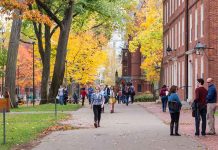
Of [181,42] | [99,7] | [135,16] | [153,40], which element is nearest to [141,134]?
[181,42]

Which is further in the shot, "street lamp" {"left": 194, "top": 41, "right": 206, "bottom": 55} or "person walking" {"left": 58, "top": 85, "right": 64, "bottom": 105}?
"person walking" {"left": 58, "top": 85, "right": 64, "bottom": 105}

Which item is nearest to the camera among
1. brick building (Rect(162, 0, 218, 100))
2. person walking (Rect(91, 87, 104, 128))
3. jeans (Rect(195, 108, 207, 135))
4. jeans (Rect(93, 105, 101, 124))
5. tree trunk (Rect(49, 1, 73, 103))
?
jeans (Rect(195, 108, 207, 135))

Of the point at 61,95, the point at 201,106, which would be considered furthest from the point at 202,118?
the point at 61,95

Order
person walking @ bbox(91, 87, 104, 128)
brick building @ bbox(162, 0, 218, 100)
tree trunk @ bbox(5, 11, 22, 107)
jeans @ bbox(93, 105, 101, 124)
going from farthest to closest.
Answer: tree trunk @ bbox(5, 11, 22, 107)
brick building @ bbox(162, 0, 218, 100)
person walking @ bbox(91, 87, 104, 128)
jeans @ bbox(93, 105, 101, 124)

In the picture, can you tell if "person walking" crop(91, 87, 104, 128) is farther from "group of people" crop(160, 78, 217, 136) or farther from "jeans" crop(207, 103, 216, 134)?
"jeans" crop(207, 103, 216, 134)

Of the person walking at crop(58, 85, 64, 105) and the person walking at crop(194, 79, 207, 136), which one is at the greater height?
the person walking at crop(58, 85, 64, 105)

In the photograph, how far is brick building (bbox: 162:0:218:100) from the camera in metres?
30.8

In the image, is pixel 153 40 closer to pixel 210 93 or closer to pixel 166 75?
pixel 166 75

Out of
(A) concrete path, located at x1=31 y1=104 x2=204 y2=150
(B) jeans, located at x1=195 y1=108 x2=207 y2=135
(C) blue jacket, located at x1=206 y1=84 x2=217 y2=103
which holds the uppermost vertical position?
(C) blue jacket, located at x1=206 y1=84 x2=217 y2=103

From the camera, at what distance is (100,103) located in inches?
845

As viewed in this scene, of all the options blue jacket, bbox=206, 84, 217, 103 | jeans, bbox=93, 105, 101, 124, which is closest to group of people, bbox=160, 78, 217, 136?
blue jacket, bbox=206, 84, 217, 103

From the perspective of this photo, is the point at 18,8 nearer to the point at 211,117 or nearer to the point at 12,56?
the point at 211,117

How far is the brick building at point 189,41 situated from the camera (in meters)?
30.8

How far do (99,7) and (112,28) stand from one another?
11.4 m
